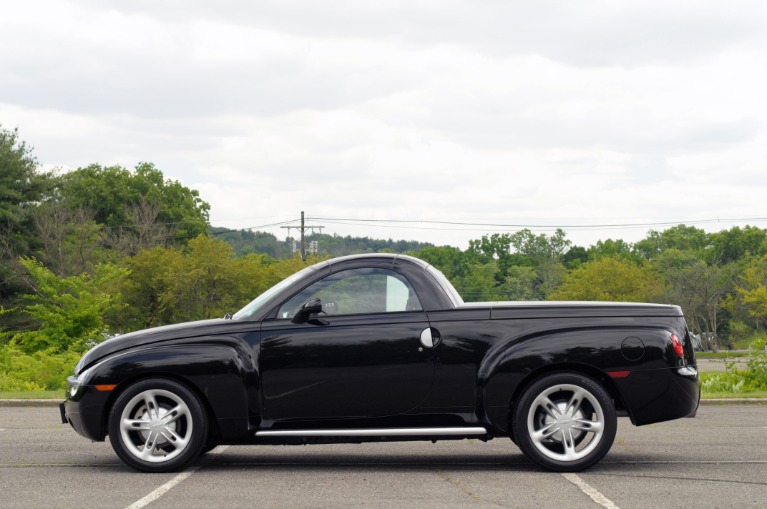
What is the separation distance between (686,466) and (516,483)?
5.78ft

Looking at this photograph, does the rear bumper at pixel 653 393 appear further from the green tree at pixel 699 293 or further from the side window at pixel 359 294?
the green tree at pixel 699 293

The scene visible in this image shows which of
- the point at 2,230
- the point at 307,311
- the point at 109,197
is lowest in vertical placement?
the point at 307,311

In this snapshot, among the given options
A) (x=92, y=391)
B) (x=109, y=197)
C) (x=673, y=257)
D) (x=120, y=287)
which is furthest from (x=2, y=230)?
(x=673, y=257)

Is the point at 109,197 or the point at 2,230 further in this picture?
the point at 109,197

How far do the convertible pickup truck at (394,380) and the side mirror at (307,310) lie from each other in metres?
0.01

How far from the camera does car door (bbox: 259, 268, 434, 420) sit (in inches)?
328

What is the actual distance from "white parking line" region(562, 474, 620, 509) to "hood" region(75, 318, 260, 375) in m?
2.70

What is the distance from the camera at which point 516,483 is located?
786 centimetres

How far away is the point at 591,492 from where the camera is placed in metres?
7.40

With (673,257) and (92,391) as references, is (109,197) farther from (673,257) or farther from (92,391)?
(92,391)

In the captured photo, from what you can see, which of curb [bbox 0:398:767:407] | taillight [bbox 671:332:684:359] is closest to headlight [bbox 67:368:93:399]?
taillight [bbox 671:332:684:359]

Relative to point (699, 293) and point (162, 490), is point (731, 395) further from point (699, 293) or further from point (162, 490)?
point (699, 293)

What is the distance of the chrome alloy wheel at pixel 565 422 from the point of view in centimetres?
827

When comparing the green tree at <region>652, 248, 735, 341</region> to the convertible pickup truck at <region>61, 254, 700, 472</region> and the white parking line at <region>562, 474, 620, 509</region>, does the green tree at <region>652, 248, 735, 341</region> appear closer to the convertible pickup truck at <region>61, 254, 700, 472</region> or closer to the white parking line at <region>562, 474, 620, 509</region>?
the convertible pickup truck at <region>61, 254, 700, 472</region>
